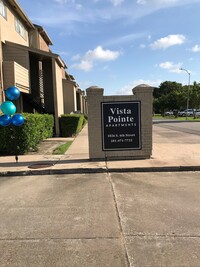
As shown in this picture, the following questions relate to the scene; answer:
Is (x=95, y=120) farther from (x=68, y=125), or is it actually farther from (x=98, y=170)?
(x=68, y=125)

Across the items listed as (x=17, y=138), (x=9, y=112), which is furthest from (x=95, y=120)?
(x=17, y=138)

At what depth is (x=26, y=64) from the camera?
17922 millimetres

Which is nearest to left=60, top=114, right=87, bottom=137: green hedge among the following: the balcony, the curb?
the balcony

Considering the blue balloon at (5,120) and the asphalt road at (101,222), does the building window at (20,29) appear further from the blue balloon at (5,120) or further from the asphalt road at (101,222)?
the asphalt road at (101,222)

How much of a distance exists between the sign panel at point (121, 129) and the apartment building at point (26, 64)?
309 inches

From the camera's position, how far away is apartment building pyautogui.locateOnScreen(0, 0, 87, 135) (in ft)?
53.6

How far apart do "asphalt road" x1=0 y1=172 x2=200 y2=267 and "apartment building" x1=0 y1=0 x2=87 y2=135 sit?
999 centimetres

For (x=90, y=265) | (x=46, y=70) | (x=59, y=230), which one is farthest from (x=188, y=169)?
(x=46, y=70)

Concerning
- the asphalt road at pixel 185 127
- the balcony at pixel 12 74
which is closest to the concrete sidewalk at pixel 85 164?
the balcony at pixel 12 74

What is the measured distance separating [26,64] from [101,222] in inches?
583

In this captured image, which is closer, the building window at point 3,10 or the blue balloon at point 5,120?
the blue balloon at point 5,120

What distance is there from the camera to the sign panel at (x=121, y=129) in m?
9.88

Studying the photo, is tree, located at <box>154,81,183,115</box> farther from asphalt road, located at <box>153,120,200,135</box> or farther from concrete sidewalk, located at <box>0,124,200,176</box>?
concrete sidewalk, located at <box>0,124,200,176</box>

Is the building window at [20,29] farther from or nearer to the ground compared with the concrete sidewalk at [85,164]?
farther from the ground
